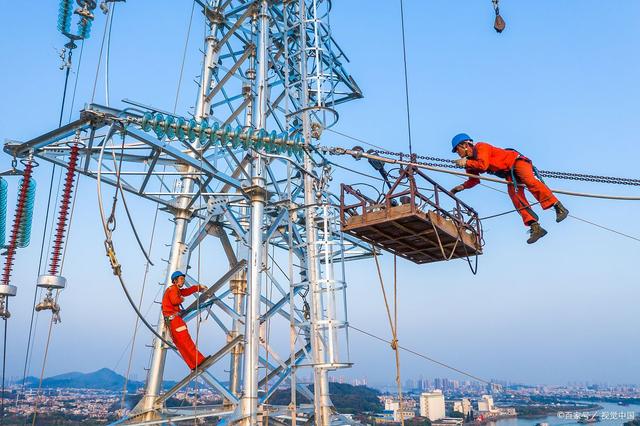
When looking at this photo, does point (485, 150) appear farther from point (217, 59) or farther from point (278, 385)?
point (217, 59)

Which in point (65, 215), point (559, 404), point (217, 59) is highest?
point (217, 59)

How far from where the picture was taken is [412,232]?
8.44 m

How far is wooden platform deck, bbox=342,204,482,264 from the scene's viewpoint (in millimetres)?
7934

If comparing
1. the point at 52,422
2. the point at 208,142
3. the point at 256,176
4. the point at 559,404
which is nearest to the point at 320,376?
the point at 256,176

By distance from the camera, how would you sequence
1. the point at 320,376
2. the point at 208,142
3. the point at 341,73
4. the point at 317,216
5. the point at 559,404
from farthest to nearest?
the point at 559,404 < the point at 341,73 < the point at 317,216 < the point at 320,376 < the point at 208,142

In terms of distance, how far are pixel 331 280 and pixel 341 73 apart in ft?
24.9

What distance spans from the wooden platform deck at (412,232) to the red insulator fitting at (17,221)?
6.52 m

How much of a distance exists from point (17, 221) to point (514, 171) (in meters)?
9.23

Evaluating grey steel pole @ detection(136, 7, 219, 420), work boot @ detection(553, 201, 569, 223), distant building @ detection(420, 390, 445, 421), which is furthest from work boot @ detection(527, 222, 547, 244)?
distant building @ detection(420, 390, 445, 421)

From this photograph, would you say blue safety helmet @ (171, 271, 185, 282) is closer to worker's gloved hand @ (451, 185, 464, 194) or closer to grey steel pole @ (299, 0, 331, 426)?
grey steel pole @ (299, 0, 331, 426)

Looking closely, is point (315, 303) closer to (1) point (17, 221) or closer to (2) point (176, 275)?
(2) point (176, 275)

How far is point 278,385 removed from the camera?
12734mm

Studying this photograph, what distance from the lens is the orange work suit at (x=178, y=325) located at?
11656 mm

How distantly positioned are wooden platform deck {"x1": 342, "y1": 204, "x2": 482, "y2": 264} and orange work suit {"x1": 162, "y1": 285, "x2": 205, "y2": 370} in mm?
4958
